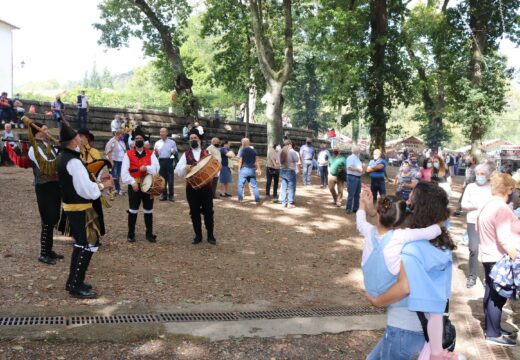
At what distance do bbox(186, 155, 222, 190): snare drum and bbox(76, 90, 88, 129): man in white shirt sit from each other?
15.5m

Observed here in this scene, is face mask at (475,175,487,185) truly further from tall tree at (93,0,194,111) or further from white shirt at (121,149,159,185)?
tall tree at (93,0,194,111)

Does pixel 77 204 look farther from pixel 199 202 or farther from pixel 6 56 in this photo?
pixel 6 56

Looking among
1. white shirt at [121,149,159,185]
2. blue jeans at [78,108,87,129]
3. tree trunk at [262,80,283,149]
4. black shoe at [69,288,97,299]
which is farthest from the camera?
blue jeans at [78,108,87,129]

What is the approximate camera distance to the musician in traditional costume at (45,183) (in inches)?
249

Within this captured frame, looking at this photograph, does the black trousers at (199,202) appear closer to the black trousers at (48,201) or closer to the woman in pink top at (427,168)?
the black trousers at (48,201)

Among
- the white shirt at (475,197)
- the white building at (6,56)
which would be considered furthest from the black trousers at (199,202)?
the white building at (6,56)

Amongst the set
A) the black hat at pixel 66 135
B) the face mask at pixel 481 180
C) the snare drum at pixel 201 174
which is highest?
the black hat at pixel 66 135

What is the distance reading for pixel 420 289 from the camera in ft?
8.37

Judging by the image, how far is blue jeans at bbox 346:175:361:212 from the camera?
12.1 metres

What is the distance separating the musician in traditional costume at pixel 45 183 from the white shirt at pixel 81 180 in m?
1.19

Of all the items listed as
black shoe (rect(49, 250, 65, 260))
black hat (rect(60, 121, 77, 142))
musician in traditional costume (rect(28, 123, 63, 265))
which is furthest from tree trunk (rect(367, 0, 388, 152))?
black hat (rect(60, 121, 77, 142))

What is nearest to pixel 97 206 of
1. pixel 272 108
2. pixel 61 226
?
pixel 61 226

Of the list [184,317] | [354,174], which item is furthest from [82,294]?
[354,174]

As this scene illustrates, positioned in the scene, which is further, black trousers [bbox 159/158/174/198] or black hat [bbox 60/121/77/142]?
black trousers [bbox 159/158/174/198]
